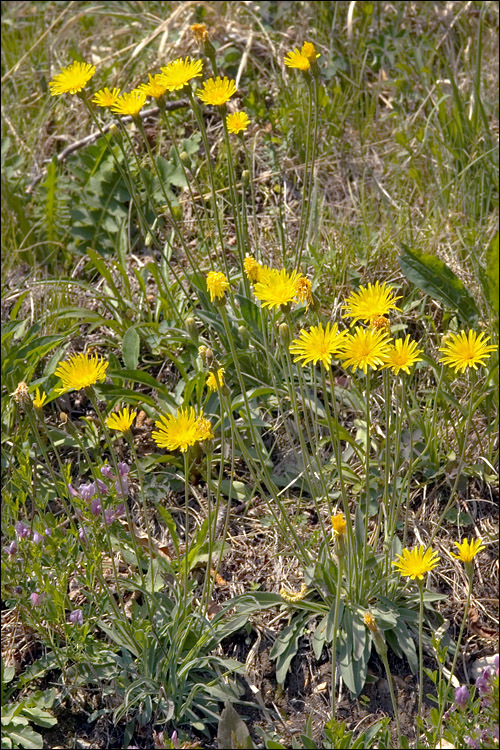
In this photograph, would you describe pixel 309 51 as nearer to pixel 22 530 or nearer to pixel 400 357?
pixel 400 357

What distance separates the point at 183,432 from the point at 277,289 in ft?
1.30

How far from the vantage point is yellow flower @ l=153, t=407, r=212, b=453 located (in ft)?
6.02

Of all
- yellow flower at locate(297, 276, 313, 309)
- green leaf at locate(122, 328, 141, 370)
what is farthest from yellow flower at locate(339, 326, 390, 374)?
green leaf at locate(122, 328, 141, 370)

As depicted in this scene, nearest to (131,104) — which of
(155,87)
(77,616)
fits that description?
(155,87)

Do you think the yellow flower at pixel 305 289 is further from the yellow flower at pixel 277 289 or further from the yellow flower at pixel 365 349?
the yellow flower at pixel 365 349

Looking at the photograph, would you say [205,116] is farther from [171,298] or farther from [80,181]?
[171,298]

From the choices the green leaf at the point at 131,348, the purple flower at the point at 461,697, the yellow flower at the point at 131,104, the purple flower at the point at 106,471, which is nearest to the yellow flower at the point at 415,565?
the purple flower at the point at 461,697

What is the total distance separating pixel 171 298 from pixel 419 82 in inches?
70.1

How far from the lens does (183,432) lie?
Result: 6.16 ft

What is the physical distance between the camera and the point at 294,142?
3465 millimetres

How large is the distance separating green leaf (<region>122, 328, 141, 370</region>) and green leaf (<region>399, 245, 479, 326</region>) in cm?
90

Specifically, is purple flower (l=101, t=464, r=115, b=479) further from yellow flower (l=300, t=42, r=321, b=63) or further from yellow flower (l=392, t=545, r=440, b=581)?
yellow flower (l=300, t=42, r=321, b=63)

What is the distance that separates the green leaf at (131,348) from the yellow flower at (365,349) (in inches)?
43.4

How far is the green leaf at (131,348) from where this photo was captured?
2.77 metres
